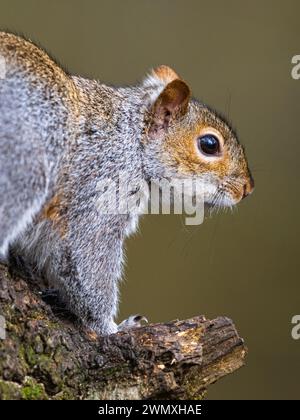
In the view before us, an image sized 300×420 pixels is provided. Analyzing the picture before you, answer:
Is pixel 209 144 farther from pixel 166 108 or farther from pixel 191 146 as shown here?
pixel 166 108

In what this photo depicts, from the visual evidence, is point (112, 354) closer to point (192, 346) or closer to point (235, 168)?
point (192, 346)

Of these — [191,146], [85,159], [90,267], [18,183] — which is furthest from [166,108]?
[18,183]

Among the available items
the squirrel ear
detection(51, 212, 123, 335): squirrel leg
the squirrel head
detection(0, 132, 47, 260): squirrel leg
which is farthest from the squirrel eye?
detection(0, 132, 47, 260): squirrel leg

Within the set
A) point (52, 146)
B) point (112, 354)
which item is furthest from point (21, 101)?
point (112, 354)

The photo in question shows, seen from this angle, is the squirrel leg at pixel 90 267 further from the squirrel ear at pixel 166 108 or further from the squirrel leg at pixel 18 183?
the squirrel ear at pixel 166 108

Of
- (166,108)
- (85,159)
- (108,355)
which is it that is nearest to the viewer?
(108,355)

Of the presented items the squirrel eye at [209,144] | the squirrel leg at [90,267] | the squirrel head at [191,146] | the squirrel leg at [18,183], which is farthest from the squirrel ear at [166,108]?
the squirrel leg at [18,183]

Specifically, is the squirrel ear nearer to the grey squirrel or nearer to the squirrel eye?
the grey squirrel
